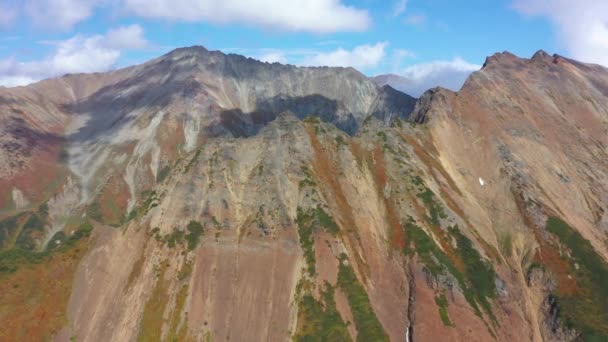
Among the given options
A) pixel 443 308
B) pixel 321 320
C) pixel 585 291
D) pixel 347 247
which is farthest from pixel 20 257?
pixel 585 291

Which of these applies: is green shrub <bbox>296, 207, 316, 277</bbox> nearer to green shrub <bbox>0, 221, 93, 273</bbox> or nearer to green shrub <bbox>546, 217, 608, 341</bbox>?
green shrub <bbox>0, 221, 93, 273</bbox>

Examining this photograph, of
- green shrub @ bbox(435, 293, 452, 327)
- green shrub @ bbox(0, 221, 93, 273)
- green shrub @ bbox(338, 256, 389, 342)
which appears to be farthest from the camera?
green shrub @ bbox(0, 221, 93, 273)

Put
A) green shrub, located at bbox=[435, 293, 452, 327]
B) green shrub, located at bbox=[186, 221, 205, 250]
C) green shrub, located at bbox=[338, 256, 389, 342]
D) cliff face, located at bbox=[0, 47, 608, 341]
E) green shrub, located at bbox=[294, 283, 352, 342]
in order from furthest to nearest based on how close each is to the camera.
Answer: green shrub, located at bbox=[186, 221, 205, 250], green shrub, located at bbox=[435, 293, 452, 327], cliff face, located at bbox=[0, 47, 608, 341], green shrub, located at bbox=[338, 256, 389, 342], green shrub, located at bbox=[294, 283, 352, 342]

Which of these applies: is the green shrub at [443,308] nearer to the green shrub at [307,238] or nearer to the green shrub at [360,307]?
the green shrub at [360,307]

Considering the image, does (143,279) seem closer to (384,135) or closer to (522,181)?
(384,135)

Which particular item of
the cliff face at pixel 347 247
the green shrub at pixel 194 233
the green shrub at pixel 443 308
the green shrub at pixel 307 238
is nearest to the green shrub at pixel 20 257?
the cliff face at pixel 347 247

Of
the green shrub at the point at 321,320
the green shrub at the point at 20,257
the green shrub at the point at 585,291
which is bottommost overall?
the green shrub at the point at 321,320

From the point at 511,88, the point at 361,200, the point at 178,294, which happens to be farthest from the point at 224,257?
the point at 511,88

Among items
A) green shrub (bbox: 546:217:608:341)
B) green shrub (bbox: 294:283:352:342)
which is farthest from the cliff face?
green shrub (bbox: 546:217:608:341)

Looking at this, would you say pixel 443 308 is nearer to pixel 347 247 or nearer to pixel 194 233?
pixel 347 247

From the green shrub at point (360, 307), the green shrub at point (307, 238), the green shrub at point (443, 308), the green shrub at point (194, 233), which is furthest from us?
the green shrub at point (194, 233)

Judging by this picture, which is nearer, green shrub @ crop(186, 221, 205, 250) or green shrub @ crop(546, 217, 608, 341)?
green shrub @ crop(546, 217, 608, 341)
